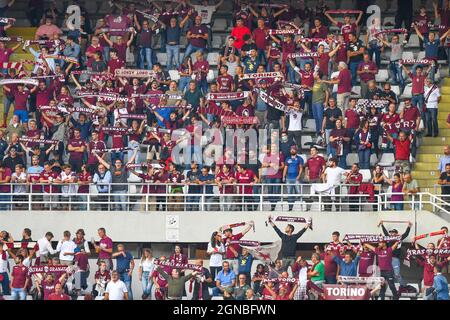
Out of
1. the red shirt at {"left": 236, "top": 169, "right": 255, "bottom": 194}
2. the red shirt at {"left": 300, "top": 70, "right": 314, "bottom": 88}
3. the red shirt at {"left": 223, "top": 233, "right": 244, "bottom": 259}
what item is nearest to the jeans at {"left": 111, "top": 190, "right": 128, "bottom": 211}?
the red shirt at {"left": 236, "top": 169, "right": 255, "bottom": 194}

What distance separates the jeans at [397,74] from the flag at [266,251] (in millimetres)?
5548

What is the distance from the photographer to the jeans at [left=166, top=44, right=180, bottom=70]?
44125mm

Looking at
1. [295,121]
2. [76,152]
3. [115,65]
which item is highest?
[115,65]

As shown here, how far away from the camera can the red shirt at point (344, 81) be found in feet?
139

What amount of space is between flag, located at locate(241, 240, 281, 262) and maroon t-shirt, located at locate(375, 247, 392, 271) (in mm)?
2129

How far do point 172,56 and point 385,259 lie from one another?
838cm

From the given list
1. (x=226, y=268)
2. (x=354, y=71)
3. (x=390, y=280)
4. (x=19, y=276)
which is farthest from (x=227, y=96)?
(x=19, y=276)

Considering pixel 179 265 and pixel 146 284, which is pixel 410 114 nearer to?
pixel 179 265

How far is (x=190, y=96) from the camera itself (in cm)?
4231

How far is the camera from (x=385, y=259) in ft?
125

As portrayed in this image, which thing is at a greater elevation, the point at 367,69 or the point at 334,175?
the point at 367,69

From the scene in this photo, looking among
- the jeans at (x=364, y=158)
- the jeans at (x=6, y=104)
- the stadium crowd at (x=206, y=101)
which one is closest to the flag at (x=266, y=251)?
the stadium crowd at (x=206, y=101)

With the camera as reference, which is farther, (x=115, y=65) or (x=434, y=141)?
(x=115, y=65)
